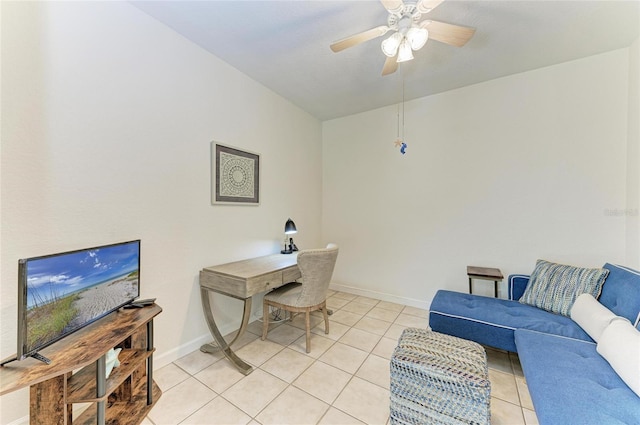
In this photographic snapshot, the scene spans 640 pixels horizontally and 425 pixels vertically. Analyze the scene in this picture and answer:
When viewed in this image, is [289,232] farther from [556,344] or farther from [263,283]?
[556,344]

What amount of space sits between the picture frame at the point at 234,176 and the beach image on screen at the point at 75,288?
0.90 metres

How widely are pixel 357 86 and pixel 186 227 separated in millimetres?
2329

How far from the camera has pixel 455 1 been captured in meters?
1.62

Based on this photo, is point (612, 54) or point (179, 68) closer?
point (179, 68)

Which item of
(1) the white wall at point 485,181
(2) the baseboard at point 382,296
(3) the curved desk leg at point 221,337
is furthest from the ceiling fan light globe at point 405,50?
(2) the baseboard at point 382,296

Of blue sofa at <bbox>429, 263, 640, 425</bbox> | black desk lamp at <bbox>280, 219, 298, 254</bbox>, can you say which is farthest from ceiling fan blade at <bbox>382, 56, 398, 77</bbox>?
blue sofa at <bbox>429, 263, 640, 425</bbox>

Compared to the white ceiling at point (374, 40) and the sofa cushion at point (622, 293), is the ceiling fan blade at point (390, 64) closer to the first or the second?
the white ceiling at point (374, 40)

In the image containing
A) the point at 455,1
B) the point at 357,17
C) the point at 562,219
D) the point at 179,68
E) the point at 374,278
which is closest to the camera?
the point at 455,1

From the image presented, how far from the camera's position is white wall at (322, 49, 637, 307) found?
218 cm

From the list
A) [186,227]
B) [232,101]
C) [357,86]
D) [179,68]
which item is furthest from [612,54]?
[186,227]

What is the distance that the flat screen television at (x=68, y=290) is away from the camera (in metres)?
0.97

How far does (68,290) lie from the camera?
3.71 feet

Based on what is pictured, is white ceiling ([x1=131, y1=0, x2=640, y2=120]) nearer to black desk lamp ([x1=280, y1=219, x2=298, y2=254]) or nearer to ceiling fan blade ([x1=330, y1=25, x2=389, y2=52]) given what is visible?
ceiling fan blade ([x1=330, y1=25, x2=389, y2=52])

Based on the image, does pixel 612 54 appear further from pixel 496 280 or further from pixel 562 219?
pixel 496 280
